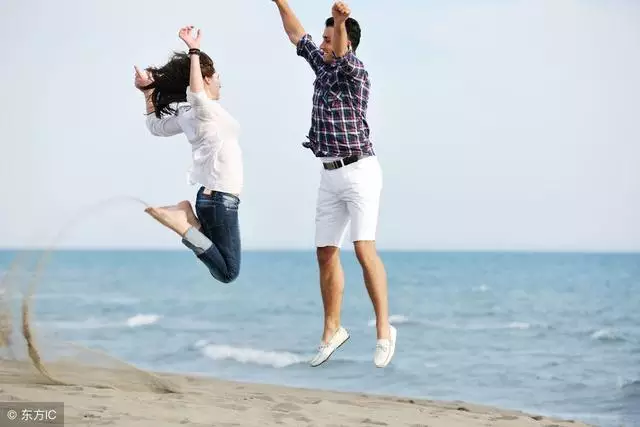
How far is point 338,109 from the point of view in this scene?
17.3 feet

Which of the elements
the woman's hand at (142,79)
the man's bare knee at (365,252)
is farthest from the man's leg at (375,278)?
the woman's hand at (142,79)

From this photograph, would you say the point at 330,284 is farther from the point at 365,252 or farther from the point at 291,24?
the point at 291,24

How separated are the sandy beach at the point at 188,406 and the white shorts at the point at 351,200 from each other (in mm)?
2156

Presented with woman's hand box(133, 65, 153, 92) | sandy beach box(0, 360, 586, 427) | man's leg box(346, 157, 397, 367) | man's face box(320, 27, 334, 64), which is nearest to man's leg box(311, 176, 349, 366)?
man's leg box(346, 157, 397, 367)

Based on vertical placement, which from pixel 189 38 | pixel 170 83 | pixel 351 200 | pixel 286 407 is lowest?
pixel 286 407

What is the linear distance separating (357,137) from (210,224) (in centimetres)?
88

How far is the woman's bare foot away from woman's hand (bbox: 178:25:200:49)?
82 cm

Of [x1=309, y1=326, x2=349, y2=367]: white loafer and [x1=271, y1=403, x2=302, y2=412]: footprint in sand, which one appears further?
[x1=271, y1=403, x2=302, y2=412]: footprint in sand

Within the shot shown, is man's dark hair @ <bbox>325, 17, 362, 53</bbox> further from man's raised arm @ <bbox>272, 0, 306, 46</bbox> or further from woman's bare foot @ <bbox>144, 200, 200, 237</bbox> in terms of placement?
woman's bare foot @ <bbox>144, 200, 200, 237</bbox>

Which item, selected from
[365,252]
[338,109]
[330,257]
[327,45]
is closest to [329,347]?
[330,257]

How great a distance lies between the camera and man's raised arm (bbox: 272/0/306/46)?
5.44 metres

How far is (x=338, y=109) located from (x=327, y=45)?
0.33 metres

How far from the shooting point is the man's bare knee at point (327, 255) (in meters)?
5.57

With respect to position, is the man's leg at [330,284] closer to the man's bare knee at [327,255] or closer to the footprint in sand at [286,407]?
the man's bare knee at [327,255]
